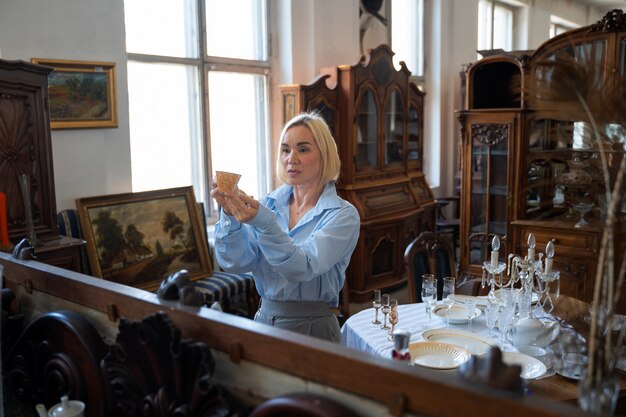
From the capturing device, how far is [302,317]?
2.06 metres

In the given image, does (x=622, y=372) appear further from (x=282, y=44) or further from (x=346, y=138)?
(x=282, y=44)

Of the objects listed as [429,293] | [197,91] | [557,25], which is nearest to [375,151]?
[197,91]

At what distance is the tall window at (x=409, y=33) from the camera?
21.9ft

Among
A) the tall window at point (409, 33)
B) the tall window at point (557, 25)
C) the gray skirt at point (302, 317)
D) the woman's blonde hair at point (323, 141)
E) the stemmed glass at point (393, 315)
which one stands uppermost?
the tall window at point (557, 25)

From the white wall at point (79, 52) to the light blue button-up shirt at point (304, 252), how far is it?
2.07 metres

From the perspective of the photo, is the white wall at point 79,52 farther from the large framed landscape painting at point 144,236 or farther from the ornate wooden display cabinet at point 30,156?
the ornate wooden display cabinet at point 30,156

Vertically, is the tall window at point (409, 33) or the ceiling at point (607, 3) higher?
the ceiling at point (607, 3)

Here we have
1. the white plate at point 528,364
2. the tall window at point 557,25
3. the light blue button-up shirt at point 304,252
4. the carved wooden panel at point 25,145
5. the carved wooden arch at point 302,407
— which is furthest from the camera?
the tall window at point 557,25

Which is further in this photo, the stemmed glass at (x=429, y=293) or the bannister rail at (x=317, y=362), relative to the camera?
the stemmed glass at (x=429, y=293)

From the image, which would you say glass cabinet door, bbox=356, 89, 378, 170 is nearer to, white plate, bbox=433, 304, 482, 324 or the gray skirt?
white plate, bbox=433, 304, 482, 324

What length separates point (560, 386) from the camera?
195 centimetres

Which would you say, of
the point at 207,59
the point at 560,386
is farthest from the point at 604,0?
the point at 560,386

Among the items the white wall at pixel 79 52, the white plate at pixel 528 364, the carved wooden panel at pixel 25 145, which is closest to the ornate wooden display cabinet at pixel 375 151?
the white wall at pixel 79 52

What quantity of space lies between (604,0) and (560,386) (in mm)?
9804
